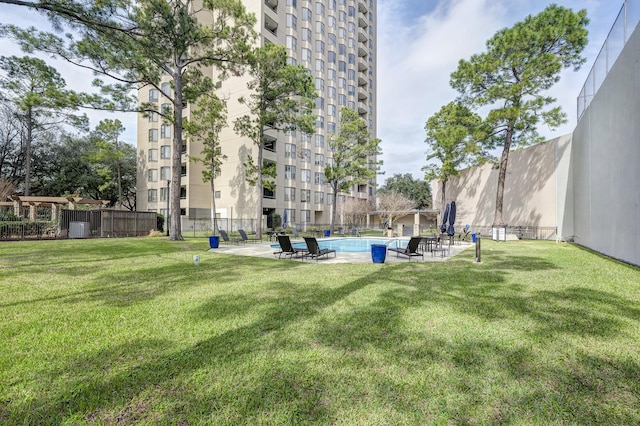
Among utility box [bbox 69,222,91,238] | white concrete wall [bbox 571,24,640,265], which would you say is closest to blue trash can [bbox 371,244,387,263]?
white concrete wall [bbox 571,24,640,265]

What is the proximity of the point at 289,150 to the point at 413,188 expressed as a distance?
1435 inches

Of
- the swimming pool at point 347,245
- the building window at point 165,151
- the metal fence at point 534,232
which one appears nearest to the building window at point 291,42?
the building window at point 165,151

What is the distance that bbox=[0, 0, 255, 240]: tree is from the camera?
8.23 metres

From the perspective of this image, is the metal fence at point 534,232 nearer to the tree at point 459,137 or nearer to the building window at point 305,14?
the tree at point 459,137

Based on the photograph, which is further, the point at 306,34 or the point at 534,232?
the point at 306,34

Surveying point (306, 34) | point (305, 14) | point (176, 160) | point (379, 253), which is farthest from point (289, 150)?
point (379, 253)

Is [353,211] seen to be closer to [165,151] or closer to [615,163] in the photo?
[165,151]

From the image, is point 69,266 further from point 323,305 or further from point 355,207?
point 355,207

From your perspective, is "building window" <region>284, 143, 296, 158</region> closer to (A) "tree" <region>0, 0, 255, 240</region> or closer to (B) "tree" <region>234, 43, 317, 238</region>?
(B) "tree" <region>234, 43, 317, 238</region>

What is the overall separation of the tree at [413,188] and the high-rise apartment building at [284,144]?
19.4m

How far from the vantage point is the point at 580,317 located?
180 inches

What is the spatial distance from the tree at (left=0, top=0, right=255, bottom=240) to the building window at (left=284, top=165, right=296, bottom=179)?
1546cm

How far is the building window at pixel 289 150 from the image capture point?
35062 mm

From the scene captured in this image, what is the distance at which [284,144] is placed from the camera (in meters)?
34.7
